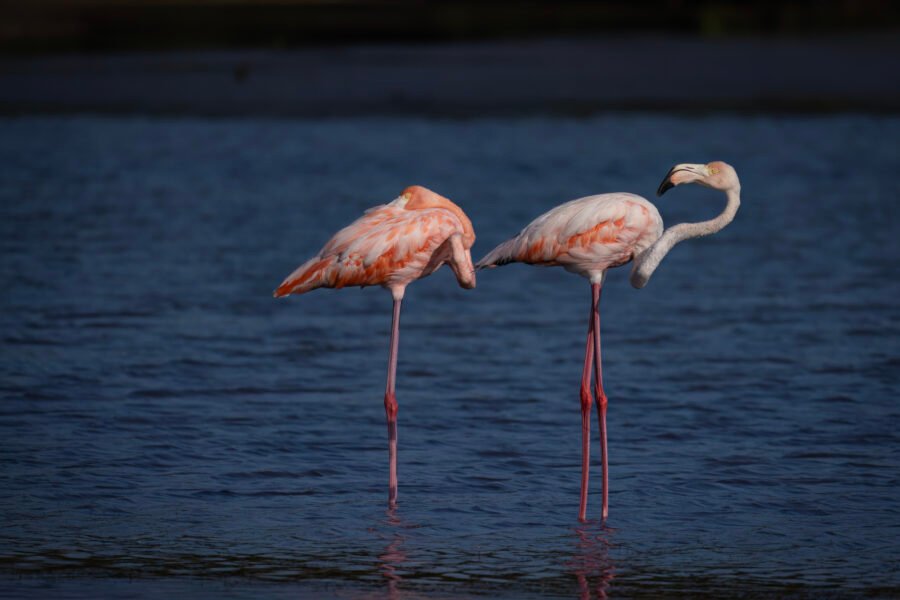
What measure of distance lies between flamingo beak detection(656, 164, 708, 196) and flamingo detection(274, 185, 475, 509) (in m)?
1.12

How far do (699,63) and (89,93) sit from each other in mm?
11146

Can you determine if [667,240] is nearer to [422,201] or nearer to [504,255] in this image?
[504,255]

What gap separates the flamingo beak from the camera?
6973 mm

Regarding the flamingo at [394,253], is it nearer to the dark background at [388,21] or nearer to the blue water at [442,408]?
the blue water at [442,408]

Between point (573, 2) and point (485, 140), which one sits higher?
point (573, 2)

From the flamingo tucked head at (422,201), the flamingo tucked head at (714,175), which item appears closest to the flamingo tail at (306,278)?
the flamingo tucked head at (422,201)

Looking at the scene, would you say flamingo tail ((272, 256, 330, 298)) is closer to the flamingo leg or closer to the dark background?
the flamingo leg

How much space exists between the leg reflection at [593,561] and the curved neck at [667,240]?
3.85 feet

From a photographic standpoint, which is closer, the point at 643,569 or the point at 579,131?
the point at 643,569

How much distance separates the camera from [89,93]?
26.9 metres

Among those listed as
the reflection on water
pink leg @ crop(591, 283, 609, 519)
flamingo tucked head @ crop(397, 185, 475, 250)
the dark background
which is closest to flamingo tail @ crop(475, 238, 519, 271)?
flamingo tucked head @ crop(397, 185, 475, 250)

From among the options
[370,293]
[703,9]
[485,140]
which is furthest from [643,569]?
[703,9]

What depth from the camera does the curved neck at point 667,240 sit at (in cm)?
703

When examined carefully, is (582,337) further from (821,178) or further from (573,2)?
(573,2)
